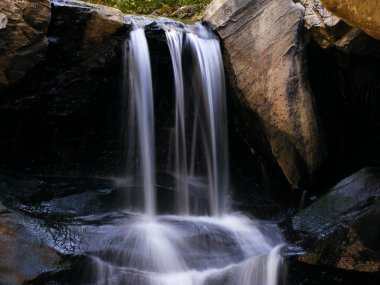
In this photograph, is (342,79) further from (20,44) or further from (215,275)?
(20,44)

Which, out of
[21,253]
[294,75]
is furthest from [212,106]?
[21,253]

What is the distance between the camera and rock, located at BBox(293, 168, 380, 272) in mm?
4719

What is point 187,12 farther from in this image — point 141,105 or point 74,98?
point 74,98

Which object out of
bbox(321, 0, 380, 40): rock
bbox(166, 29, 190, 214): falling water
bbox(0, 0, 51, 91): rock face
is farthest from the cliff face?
bbox(0, 0, 51, 91): rock face

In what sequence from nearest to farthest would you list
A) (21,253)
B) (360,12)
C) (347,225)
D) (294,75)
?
(360,12)
(21,253)
(347,225)
(294,75)

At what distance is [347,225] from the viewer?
4906 millimetres

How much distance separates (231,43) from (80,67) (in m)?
2.36

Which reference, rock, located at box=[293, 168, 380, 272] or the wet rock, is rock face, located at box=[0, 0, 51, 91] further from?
rock, located at box=[293, 168, 380, 272]

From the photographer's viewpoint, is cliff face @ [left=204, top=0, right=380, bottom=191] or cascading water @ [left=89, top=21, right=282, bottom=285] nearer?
cascading water @ [left=89, top=21, right=282, bottom=285]

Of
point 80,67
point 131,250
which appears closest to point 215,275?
point 131,250

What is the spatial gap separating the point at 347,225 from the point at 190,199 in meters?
2.38

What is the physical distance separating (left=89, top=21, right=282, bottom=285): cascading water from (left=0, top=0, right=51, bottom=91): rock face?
1.28m

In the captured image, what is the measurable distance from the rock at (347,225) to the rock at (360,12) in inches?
78.1

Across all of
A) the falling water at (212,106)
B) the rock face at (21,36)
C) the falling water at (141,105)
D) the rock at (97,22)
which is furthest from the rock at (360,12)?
the rock face at (21,36)
